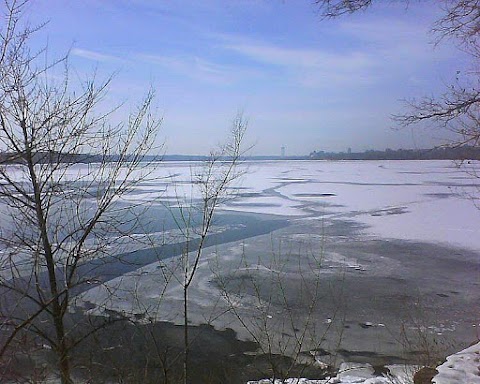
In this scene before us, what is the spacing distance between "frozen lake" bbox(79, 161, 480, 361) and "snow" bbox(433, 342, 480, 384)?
1317 mm

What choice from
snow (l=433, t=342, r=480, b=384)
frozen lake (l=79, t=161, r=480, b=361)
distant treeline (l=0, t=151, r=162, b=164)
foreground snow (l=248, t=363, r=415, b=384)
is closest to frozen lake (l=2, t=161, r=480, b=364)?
frozen lake (l=79, t=161, r=480, b=361)

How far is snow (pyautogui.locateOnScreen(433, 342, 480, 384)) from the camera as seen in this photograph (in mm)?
4146

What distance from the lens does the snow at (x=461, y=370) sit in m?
4.15

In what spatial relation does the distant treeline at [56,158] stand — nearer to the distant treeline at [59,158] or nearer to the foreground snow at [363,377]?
the distant treeline at [59,158]

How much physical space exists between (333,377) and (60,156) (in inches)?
157

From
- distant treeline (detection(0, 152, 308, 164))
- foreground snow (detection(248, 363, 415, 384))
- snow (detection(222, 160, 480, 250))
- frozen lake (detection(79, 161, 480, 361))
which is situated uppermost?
distant treeline (detection(0, 152, 308, 164))

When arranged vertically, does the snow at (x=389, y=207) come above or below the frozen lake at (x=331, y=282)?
above

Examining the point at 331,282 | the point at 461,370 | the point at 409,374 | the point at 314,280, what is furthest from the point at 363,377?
the point at 331,282

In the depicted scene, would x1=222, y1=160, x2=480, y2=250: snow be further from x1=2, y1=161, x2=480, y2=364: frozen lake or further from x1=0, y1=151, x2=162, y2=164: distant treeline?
x1=0, y1=151, x2=162, y2=164: distant treeline

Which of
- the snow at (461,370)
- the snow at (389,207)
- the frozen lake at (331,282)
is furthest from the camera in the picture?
the snow at (389,207)

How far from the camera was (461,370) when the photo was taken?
4344 mm

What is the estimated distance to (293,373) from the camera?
5879 mm

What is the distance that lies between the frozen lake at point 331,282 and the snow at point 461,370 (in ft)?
4.32

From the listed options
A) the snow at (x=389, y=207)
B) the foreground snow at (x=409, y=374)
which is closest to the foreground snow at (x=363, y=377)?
the foreground snow at (x=409, y=374)
